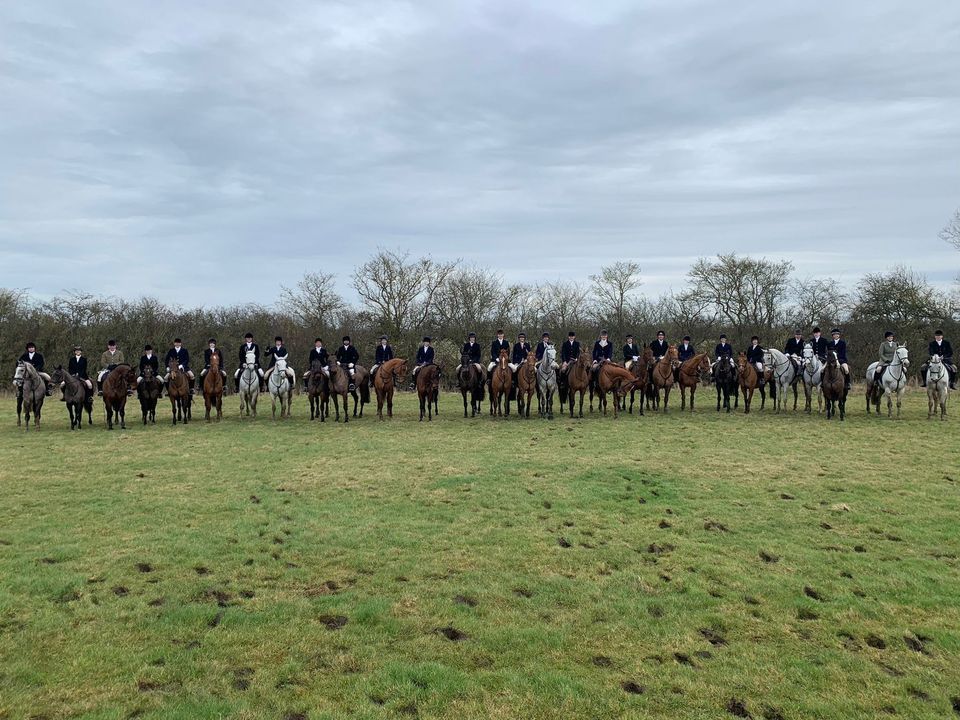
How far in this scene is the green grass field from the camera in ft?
11.7

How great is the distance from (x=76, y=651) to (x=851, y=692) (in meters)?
4.55

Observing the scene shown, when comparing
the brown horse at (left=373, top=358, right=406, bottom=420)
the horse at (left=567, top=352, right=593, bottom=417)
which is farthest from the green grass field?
the brown horse at (left=373, top=358, right=406, bottom=420)

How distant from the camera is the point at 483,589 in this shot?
5.04 meters

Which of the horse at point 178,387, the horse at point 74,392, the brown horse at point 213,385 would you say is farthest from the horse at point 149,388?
the horse at point 74,392

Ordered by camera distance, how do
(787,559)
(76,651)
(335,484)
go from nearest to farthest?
(76,651) → (787,559) → (335,484)

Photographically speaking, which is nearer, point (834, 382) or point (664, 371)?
point (834, 382)

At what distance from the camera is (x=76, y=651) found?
407cm

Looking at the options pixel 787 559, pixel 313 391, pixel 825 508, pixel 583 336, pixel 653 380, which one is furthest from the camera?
pixel 583 336

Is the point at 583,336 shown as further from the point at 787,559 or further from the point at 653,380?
the point at 787,559

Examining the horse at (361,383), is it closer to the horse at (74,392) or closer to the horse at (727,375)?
the horse at (74,392)

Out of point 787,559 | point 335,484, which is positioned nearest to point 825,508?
point 787,559

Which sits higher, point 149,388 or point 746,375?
point 149,388

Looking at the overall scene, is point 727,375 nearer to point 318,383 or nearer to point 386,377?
point 386,377

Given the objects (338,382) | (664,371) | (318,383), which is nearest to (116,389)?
(318,383)
